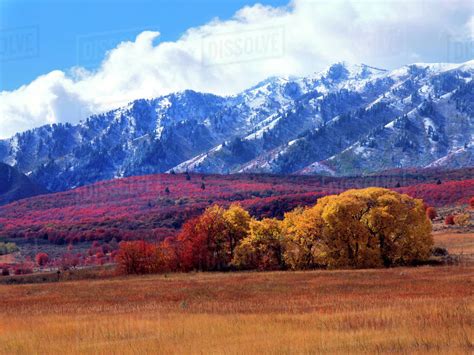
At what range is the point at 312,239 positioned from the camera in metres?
82.4

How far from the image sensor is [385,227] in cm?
7881

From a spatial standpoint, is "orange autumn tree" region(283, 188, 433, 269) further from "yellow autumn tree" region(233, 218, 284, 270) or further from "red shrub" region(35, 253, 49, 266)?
Result: "red shrub" region(35, 253, 49, 266)

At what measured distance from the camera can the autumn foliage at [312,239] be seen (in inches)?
3091

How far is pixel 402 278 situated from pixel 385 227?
24.2 metres

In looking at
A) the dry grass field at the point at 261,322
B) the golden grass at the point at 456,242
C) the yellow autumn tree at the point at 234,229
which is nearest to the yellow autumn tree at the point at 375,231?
the golden grass at the point at 456,242

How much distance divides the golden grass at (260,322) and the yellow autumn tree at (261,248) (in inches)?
1397

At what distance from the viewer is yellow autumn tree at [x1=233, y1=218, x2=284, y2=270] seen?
86500 millimetres

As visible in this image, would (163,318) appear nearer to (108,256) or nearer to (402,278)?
(402,278)

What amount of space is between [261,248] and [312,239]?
845 cm

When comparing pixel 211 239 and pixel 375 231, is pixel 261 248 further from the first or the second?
pixel 375 231

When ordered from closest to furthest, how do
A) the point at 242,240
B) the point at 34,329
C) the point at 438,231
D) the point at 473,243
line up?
the point at 34,329 → the point at 242,240 → the point at 473,243 → the point at 438,231

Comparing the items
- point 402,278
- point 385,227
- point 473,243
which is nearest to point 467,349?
point 402,278

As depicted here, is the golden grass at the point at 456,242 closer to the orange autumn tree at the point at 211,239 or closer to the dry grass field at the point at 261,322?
the orange autumn tree at the point at 211,239

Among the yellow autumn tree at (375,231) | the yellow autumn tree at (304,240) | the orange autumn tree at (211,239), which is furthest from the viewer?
the orange autumn tree at (211,239)
